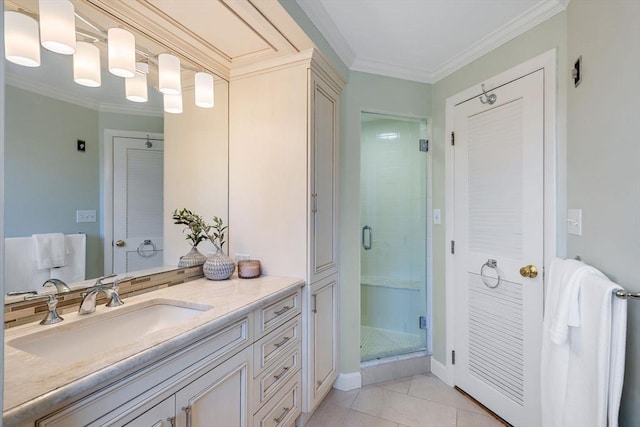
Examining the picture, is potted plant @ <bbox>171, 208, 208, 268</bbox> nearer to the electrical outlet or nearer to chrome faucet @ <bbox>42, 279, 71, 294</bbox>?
the electrical outlet

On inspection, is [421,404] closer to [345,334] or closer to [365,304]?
[345,334]

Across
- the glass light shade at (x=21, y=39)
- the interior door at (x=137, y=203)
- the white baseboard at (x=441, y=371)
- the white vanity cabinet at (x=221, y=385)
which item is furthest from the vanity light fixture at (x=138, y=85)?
the white baseboard at (x=441, y=371)

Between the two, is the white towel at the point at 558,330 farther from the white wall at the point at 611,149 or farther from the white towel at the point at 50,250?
the white towel at the point at 50,250

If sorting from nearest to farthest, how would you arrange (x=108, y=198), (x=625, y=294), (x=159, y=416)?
(x=159, y=416) → (x=625, y=294) → (x=108, y=198)

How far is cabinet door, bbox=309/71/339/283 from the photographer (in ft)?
5.84

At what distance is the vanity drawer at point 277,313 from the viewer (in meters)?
1.37

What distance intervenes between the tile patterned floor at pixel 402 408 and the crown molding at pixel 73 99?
2.03 metres

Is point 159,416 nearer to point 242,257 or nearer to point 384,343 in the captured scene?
point 242,257

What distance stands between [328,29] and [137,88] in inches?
45.5

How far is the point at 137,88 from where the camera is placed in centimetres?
146

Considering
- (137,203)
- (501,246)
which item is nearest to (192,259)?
(137,203)

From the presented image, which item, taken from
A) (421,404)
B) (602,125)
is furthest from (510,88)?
(421,404)

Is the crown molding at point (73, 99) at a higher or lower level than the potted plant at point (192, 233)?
higher

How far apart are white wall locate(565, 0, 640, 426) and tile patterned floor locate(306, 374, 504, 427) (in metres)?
0.99
